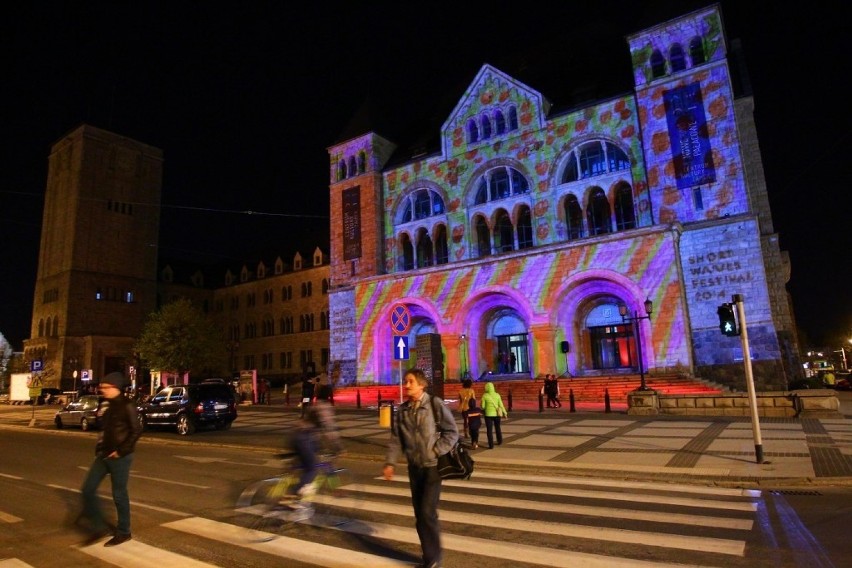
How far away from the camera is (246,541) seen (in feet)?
20.0

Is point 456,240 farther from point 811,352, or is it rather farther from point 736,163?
point 811,352

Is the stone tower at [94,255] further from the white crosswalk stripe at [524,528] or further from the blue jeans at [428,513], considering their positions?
the blue jeans at [428,513]

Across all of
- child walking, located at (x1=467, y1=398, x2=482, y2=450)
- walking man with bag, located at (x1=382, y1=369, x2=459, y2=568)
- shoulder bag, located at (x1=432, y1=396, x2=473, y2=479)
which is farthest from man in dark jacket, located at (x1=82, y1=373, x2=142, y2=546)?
child walking, located at (x1=467, y1=398, x2=482, y2=450)

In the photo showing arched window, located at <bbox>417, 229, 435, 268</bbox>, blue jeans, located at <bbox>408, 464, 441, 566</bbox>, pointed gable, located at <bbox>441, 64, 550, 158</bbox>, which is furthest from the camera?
arched window, located at <bbox>417, 229, 435, 268</bbox>

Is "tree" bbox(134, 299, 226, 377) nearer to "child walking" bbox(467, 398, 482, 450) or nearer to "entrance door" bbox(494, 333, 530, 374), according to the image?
"entrance door" bbox(494, 333, 530, 374)

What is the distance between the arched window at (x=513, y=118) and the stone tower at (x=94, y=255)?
41.2 m

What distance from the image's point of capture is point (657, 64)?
30.9 m

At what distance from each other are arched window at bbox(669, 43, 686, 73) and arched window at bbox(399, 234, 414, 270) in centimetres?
2035

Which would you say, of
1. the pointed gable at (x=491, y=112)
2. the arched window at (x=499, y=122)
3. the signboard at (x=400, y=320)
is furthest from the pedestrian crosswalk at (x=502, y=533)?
the arched window at (x=499, y=122)

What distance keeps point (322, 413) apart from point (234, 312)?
65.1 meters

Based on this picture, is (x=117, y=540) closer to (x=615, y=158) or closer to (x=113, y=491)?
(x=113, y=491)

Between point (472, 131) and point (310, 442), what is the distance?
109 feet

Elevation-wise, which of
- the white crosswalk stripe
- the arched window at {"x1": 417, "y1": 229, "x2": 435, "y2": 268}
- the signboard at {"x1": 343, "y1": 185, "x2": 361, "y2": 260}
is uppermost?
the signboard at {"x1": 343, "y1": 185, "x2": 361, "y2": 260}

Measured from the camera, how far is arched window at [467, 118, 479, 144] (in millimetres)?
37250
